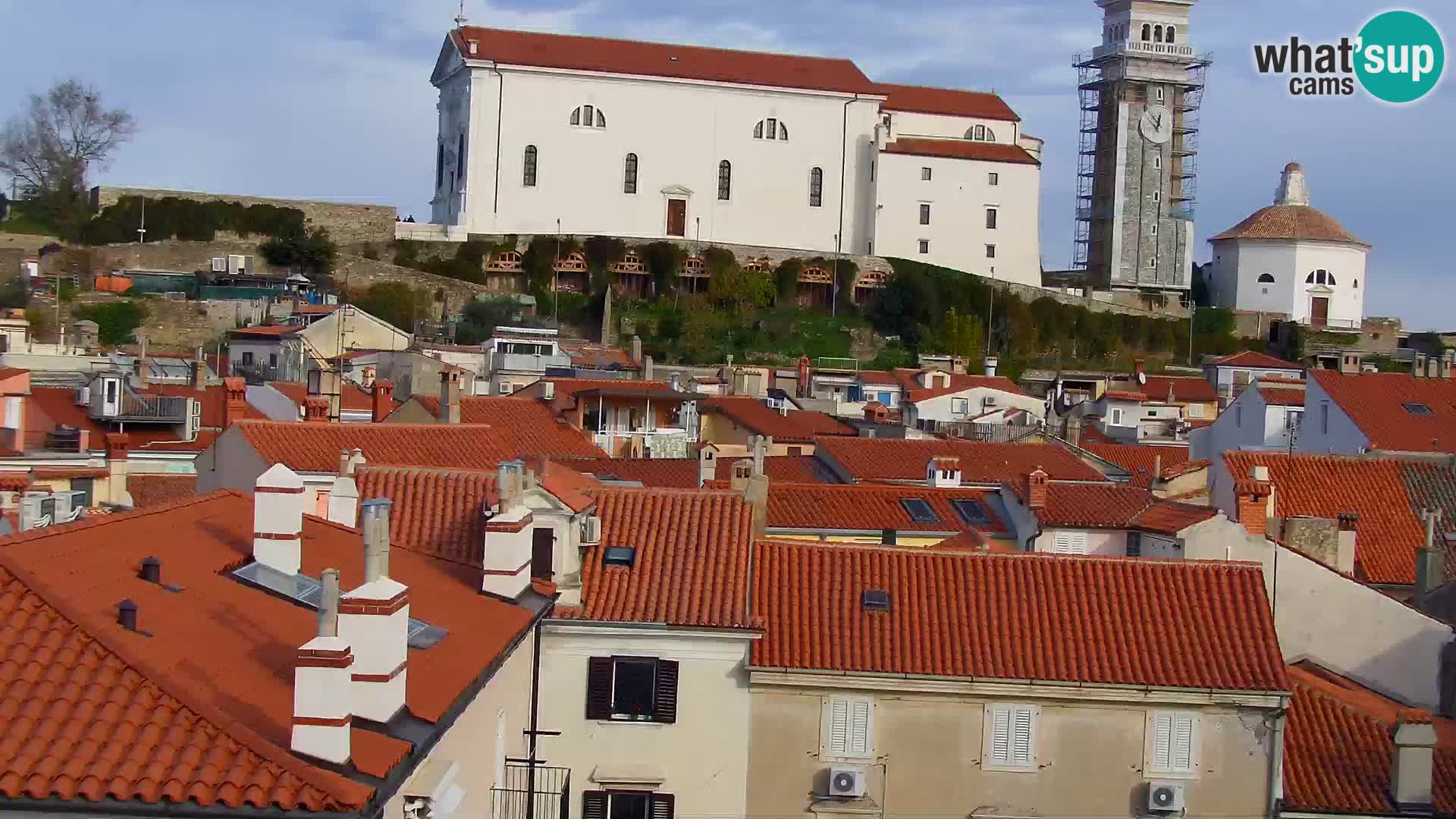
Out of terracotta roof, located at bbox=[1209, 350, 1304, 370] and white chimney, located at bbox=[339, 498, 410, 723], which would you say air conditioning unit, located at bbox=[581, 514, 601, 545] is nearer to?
white chimney, located at bbox=[339, 498, 410, 723]

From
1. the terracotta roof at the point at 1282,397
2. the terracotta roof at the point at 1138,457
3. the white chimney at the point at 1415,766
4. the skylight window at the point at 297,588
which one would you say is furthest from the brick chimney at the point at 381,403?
the skylight window at the point at 297,588

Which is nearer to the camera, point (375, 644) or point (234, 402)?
point (375, 644)

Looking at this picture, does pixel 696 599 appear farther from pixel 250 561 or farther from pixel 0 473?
pixel 0 473

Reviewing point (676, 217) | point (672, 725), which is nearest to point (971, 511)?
point (672, 725)

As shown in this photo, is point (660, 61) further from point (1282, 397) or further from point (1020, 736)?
point (1020, 736)

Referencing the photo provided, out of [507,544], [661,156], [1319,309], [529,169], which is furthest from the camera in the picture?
[1319,309]

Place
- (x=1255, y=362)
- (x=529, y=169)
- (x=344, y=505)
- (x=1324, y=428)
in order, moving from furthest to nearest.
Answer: (x=529, y=169)
(x=1255, y=362)
(x=1324, y=428)
(x=344, y=505)
